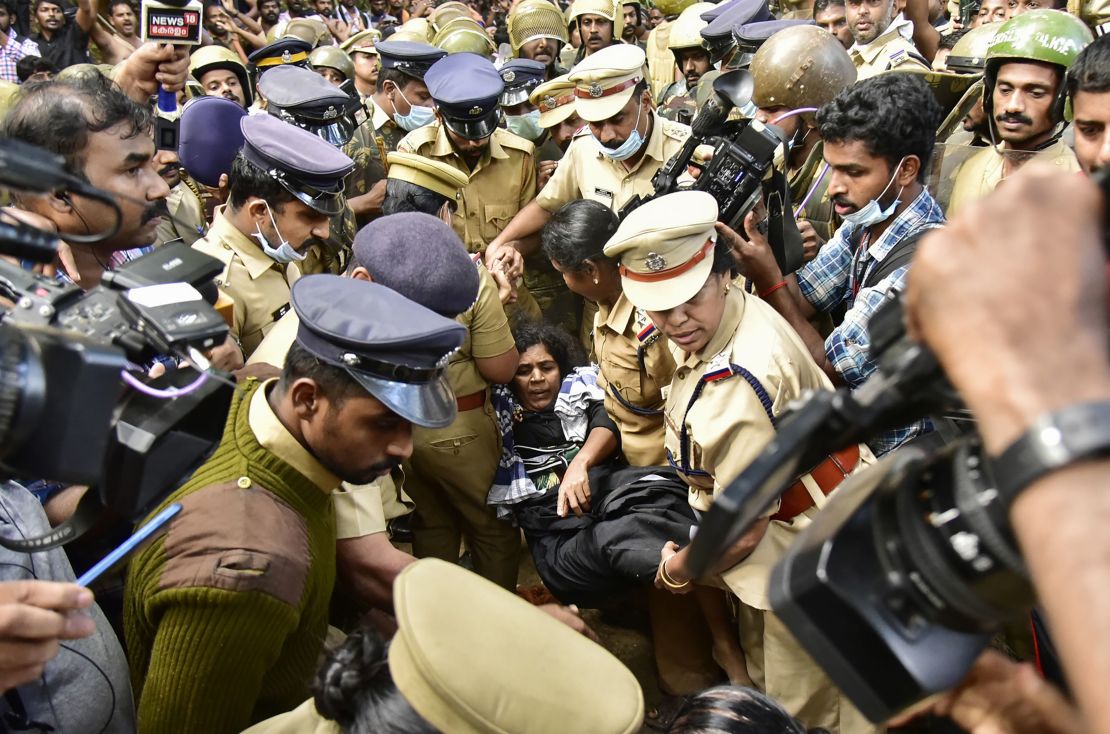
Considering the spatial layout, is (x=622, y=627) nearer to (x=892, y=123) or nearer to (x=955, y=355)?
(x=892, y=123)

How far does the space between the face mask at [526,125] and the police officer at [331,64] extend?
1811mm

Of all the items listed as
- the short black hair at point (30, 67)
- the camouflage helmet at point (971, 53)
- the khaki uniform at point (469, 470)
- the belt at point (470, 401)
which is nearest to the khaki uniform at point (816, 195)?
the camouflage helmet at point (971, 53)

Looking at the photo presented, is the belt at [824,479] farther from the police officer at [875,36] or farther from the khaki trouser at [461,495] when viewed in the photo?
the police officer at [875,36]

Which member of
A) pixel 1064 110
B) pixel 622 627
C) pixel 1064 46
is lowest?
pixel 622 627

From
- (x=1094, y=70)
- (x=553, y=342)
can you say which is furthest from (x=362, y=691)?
(x=1094, y=70)

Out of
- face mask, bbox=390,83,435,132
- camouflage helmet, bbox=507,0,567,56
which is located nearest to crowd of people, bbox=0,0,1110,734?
face mask, bbox=390,83,435,132

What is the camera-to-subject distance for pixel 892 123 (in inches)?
115

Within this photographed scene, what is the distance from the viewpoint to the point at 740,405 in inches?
98.3

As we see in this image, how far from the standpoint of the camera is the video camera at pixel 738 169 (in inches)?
126

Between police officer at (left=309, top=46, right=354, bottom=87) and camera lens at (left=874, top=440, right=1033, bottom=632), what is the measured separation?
278 inches

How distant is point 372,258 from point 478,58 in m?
2.66

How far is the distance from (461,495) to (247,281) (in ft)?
4.11

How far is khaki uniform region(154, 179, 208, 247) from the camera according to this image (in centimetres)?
395

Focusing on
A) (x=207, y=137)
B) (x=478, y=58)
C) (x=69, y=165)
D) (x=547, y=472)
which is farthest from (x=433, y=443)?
(x=478, y=58)
